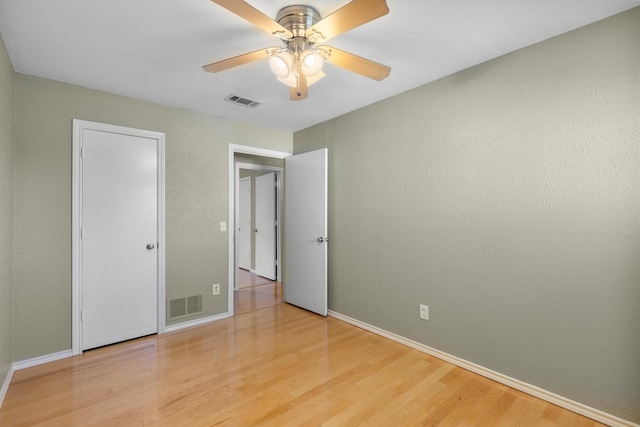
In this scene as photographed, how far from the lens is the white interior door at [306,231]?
11.6 ft

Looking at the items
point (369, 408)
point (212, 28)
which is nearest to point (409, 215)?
point (369, 408)

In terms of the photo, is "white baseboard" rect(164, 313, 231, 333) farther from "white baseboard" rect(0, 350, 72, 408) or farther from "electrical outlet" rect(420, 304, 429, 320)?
"electrical outlet" rect(420, 304, 429, 320)

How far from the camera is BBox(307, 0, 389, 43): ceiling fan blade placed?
130 centimetres

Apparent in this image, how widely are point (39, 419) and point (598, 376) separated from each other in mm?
3355

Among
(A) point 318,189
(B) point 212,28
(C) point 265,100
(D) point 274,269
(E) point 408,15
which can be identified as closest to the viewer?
(E) point 408,15

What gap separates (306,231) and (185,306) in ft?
5.17

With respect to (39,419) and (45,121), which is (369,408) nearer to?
(39,419)

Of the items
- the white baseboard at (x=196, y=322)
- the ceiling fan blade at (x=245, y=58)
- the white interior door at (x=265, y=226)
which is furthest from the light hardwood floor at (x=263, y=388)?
the white interior door at (x=265, y=226)

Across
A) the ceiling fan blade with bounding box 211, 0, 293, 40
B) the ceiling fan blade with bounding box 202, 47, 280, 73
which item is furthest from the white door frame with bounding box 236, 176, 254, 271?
the ceiling fan blade with bounding box 211, 0, 293, 40

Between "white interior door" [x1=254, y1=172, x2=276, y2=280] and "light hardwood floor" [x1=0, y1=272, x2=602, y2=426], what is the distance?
247 centimetres

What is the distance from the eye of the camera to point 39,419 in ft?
5.93

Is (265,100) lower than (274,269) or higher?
higher

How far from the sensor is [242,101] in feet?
9.89

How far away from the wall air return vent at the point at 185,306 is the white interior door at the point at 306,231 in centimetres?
117
